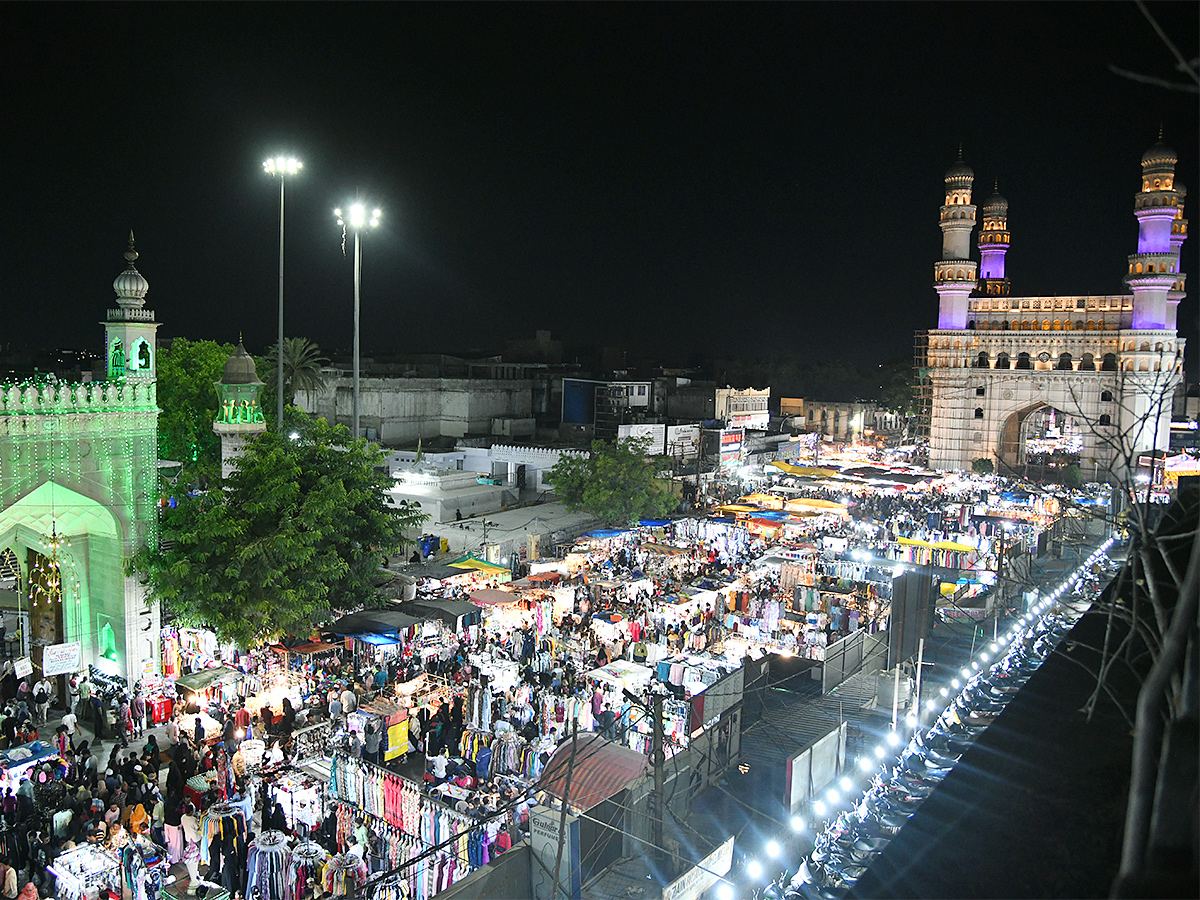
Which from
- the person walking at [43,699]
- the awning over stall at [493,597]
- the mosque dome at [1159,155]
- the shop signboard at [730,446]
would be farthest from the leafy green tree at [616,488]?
the mosque dome at [1159,155]

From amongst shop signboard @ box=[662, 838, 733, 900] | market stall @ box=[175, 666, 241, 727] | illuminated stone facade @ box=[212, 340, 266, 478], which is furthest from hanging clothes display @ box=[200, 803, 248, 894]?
illuminated stone facade @ box=[212, 340, 266, 478]

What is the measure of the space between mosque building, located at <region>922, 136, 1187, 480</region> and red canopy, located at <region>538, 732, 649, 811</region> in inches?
1451

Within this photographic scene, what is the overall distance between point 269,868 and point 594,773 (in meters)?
3.15

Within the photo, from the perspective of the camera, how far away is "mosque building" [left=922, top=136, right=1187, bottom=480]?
39.5 meters

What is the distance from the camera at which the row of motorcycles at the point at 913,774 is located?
22.7 feet

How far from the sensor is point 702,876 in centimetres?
696

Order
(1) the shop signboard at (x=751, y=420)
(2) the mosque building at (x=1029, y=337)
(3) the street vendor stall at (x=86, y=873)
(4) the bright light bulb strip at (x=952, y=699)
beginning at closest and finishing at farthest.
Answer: (3) the street vendor stall at (x=86, y=873) < (4) the bright light bulb strip at (x=952, y=699) < (2) the mosque building at (x=1029, y=337) < (1) the shop signboard at (x=751, y=420)

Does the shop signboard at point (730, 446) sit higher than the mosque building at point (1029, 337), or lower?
lower

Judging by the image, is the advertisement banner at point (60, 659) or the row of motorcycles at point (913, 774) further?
the advertisement banner at point (60, 659)

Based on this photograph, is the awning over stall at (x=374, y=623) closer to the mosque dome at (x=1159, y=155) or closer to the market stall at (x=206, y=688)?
the market stall at (x=206, y=688)

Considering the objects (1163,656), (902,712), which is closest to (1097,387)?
(902,712)

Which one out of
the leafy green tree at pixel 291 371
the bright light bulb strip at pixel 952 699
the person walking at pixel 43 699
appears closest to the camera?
the bright light bulb strip at pixel 952 699

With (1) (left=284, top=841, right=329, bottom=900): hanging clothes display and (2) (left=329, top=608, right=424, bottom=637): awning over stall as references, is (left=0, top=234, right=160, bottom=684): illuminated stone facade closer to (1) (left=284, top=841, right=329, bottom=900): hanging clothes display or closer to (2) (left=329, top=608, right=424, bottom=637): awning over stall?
(2) (left=329, top=608, right=424, bottom=637): awning over stall

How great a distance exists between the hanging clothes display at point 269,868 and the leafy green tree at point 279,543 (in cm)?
590
